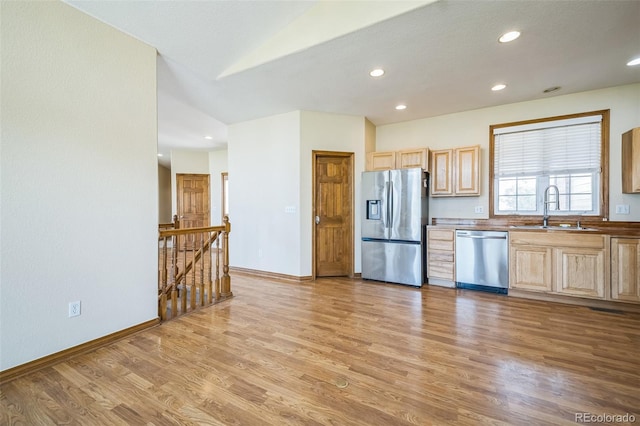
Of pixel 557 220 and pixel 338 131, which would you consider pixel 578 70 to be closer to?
pixel 557 220

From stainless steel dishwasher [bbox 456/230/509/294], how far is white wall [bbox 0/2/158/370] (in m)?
3.90

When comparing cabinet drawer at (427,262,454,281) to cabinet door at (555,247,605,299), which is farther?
cabinet drawer at (427,262,454,281)

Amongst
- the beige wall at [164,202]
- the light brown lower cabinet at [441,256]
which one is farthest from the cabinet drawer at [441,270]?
the beige wall at [164,202]

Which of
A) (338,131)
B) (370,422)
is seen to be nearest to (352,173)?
(338,131)

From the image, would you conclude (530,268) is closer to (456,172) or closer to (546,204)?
(546,204)

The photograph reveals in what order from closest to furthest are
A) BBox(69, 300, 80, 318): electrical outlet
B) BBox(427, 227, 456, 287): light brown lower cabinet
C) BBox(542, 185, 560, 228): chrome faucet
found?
BBox(69, 300, 80, 318): electrical outlet, BBox(542, 185, 560, 228): chrome faucet, BBox(427, 227, 456, 287): light brown lower cabinet

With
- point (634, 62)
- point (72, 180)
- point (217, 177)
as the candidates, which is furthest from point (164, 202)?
point (634, 62)

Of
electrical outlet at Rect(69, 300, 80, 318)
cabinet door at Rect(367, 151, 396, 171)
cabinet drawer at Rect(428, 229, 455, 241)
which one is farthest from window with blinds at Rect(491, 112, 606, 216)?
electrical outlet at Rect(69, 300, 80, 318)

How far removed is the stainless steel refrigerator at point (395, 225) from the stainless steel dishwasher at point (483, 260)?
0.54 metres

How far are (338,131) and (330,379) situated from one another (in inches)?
146

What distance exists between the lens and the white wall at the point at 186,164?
7.58 metres

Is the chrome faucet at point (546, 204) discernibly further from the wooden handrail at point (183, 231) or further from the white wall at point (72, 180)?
the white wall at point (72, 180)

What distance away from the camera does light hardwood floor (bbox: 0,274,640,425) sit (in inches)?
58.4

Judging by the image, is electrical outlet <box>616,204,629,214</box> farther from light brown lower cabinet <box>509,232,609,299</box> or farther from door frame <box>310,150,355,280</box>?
door frame <box>310,150,355,280</box>
